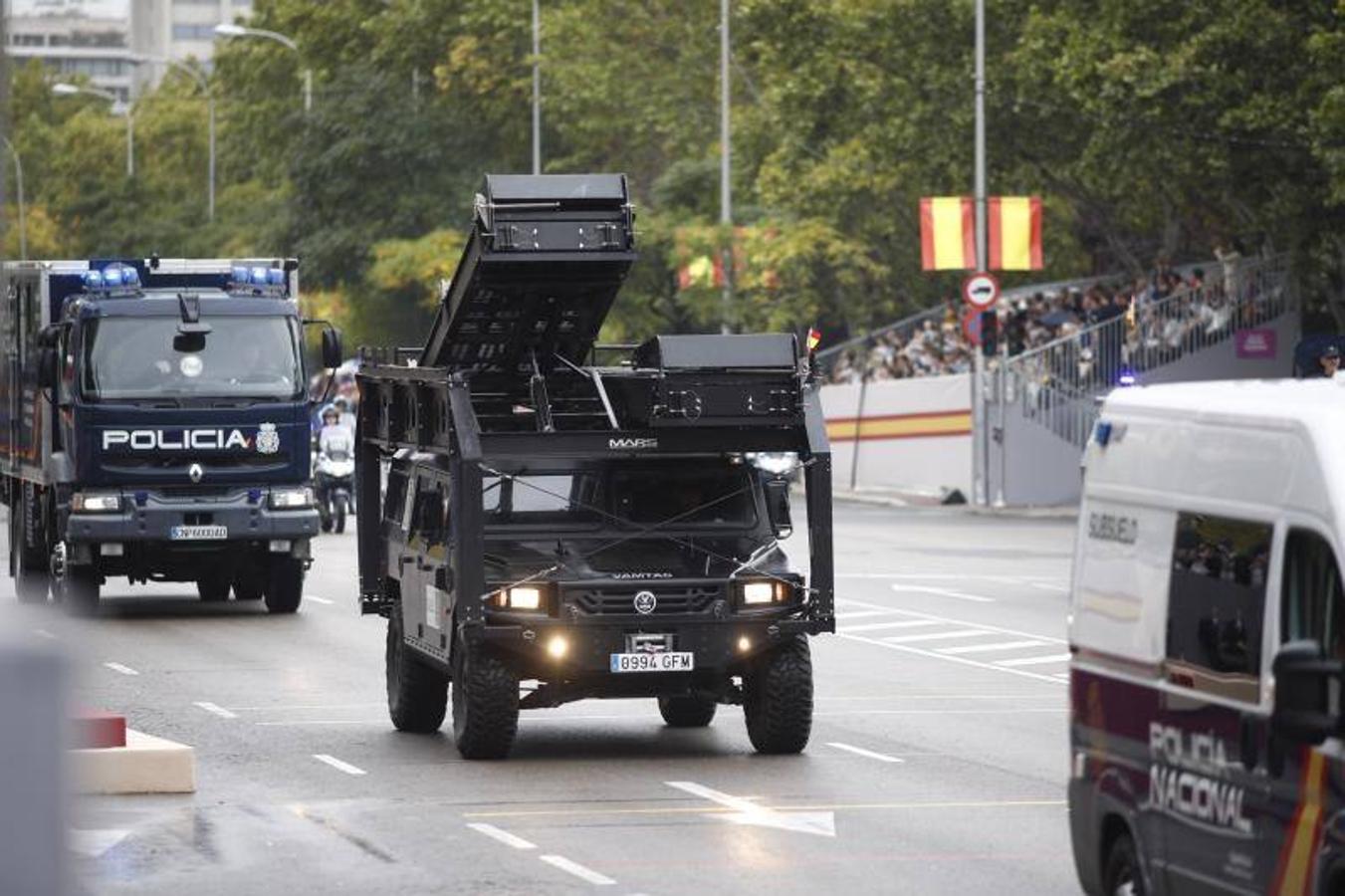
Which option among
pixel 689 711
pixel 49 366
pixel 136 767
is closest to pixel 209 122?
pixel 49 366

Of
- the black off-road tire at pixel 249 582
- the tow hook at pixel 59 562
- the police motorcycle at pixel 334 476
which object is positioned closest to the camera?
the tow hook at pixel 59 562

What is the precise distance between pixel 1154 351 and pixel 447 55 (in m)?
32.2

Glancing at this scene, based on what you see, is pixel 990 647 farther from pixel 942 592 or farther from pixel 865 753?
pixel 865 753

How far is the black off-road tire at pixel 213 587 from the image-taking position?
3075 cm

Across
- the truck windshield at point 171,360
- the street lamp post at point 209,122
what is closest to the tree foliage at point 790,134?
the street lamp post at point 209,122

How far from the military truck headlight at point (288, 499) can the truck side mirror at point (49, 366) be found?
89.5 inches

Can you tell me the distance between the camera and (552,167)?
7569 cm

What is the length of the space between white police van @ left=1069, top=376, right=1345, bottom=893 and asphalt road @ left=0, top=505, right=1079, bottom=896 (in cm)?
229

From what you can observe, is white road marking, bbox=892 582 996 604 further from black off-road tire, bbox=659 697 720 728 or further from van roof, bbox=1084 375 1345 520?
van roof, bbox=1084 375 1345 520

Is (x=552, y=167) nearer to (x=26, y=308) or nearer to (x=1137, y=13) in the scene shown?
(x=1137, y=13)

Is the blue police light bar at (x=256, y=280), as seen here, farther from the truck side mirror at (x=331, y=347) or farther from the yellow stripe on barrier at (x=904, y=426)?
the yellow stripe on barrier at (x=904, y=426)

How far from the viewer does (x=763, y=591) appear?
17.6 meters

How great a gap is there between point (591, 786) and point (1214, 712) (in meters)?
7.20

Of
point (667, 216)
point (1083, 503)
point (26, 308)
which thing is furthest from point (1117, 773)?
point (667, 216)
